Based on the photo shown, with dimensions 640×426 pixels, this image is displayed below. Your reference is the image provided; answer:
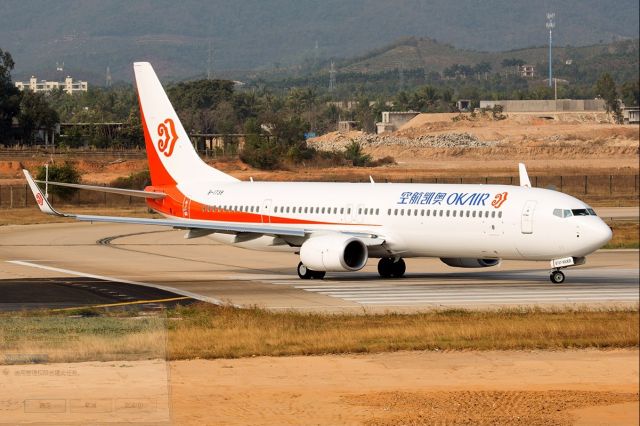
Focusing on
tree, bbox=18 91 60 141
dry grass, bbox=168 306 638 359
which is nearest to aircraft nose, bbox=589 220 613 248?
dry grass, bbox=168 306 638 359

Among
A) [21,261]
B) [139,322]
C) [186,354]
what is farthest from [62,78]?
[139,322]

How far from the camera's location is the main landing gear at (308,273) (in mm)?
50266

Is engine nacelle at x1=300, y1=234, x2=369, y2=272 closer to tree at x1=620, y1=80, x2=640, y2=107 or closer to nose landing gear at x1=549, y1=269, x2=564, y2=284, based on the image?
nose landing gear at x1=549, y1=269, x2=564, y2=284

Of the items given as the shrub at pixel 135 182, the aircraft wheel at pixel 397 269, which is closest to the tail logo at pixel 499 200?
the aircraft wheel at pixel 397 269

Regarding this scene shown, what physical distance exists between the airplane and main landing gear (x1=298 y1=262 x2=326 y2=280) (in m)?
0.04

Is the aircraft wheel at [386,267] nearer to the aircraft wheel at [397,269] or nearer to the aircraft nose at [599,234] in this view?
the aircraft wheel at [397,269]

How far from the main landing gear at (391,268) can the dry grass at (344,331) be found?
1316 centimetres

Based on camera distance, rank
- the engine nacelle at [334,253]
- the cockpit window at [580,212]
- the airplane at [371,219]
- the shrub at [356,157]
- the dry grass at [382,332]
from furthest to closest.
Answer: the shrub at [356,157], the engine nacelle at [334,253], the airplane at [371,219], the cockpit window at [580,212], the dry grass at [382,332]

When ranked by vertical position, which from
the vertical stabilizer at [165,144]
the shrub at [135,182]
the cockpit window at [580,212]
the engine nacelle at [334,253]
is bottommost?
the engine nacelle at [334,253]

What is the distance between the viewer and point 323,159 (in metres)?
156

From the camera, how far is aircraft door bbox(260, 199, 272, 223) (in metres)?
52.7

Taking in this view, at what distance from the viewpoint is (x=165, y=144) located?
5909 cm

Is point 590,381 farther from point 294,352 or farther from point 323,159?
point 323,159

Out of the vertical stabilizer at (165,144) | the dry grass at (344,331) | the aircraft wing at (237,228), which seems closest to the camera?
the dry grass at (344,331)
